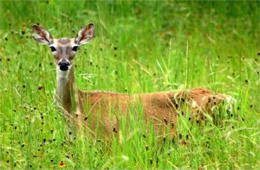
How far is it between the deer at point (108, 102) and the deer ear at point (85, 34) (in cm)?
7

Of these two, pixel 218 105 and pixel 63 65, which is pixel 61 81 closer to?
pixel 63 65

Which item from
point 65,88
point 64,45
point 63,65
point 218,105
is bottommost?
point 218,105

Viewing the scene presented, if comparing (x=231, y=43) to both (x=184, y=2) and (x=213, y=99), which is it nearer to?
(x=184, y=2)

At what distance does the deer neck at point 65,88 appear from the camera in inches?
266

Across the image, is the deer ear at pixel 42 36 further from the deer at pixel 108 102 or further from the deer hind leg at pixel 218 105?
the deer hind leg at pixel 218 105

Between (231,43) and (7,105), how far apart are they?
4.06m

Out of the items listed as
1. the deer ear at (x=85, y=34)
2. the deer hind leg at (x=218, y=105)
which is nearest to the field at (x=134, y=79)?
the deer hind leg at (x=218, y=105)

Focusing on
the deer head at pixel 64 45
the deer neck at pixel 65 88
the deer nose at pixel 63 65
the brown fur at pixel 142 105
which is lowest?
the brown fur at pixel 142 105

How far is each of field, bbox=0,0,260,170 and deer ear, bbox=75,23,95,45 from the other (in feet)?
0.60

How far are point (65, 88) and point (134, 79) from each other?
3.55ft

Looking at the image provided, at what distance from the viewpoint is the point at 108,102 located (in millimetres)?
6816

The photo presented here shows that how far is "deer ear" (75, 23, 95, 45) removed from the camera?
721cm

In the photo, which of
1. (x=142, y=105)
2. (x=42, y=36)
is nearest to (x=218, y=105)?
(x=142, y=105)

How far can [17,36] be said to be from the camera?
29.1 feet
